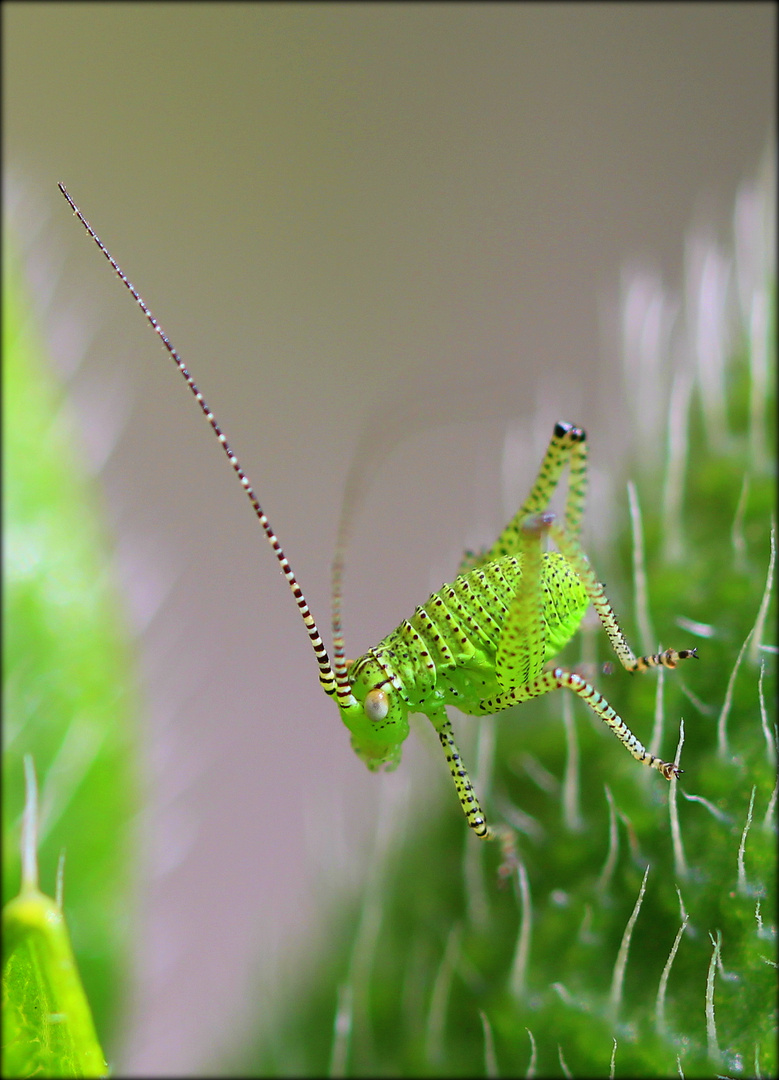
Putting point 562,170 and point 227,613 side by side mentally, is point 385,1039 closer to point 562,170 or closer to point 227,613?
point 227,613

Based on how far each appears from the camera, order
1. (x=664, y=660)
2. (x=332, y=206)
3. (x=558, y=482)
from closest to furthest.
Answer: (x=664, y=660), (x=558, y=482), (x=332, y=206)

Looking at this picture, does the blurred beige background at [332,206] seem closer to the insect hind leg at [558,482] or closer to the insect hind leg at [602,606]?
the insect hind leg at [558,482]

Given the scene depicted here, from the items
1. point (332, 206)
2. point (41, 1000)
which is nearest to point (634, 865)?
point (41, 1000)

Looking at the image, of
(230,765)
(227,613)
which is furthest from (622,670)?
(227,613)

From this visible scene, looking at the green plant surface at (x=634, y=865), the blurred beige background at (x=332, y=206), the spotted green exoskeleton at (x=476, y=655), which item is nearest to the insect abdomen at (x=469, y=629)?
the spotted green exoskeleton at (x=476, y=655)

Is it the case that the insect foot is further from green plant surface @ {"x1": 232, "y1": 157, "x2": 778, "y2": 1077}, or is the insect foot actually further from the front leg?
the front leg

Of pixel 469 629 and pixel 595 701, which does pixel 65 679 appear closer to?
pixel 469 629
